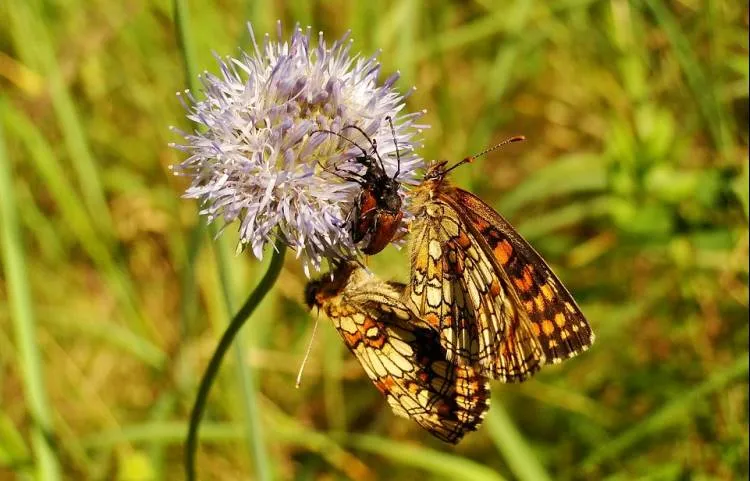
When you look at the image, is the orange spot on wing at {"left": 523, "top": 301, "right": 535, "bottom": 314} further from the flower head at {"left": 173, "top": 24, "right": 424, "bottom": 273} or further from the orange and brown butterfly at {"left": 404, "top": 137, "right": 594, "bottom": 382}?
the flower head at {"left": 173, "top": 24, "right": 424, "bottom": 273}

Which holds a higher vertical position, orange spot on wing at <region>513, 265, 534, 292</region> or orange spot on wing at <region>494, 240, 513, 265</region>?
orange spot on wing at <region>494, 240, 513, 265</region>

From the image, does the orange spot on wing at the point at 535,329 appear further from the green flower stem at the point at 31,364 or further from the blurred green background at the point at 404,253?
the green flower stem at the point at 31,364

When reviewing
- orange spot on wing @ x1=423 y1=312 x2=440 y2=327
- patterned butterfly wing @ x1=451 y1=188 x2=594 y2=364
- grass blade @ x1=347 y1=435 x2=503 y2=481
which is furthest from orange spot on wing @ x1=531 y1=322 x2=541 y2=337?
grass blade @ x1=347 y1=435 x2=503 y2=481

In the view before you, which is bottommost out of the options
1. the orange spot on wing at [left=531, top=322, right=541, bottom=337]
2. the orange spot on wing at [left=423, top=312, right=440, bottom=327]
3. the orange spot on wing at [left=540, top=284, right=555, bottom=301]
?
the orange spot on wing at [left=423, top=312, right=440, bottom=327]

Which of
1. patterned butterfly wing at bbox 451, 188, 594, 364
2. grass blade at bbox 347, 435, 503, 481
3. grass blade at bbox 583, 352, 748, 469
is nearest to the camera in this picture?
patterned butterfly wing at bbox 451, 188, 594, 364

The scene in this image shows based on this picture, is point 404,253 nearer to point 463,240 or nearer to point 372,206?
point 463,240

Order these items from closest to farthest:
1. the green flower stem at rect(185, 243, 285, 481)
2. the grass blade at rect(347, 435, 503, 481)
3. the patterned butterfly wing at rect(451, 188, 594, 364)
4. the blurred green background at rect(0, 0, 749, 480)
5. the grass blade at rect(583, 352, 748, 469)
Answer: the green flower stem at rect(185, 243, 285, 481), the patterned butterfly wing at rect(451, 188, 594, 364), the grass blade at rect(583, 352, 748, 469), the grass blade at rect(347, 435, 503, 481), the blurred green background at rect(0, 0, 749, 480)

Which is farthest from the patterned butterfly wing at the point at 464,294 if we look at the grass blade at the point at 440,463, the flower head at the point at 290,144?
the grass blade at the point at 440,463

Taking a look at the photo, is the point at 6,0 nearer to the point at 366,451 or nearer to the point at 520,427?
the point at 366,451
